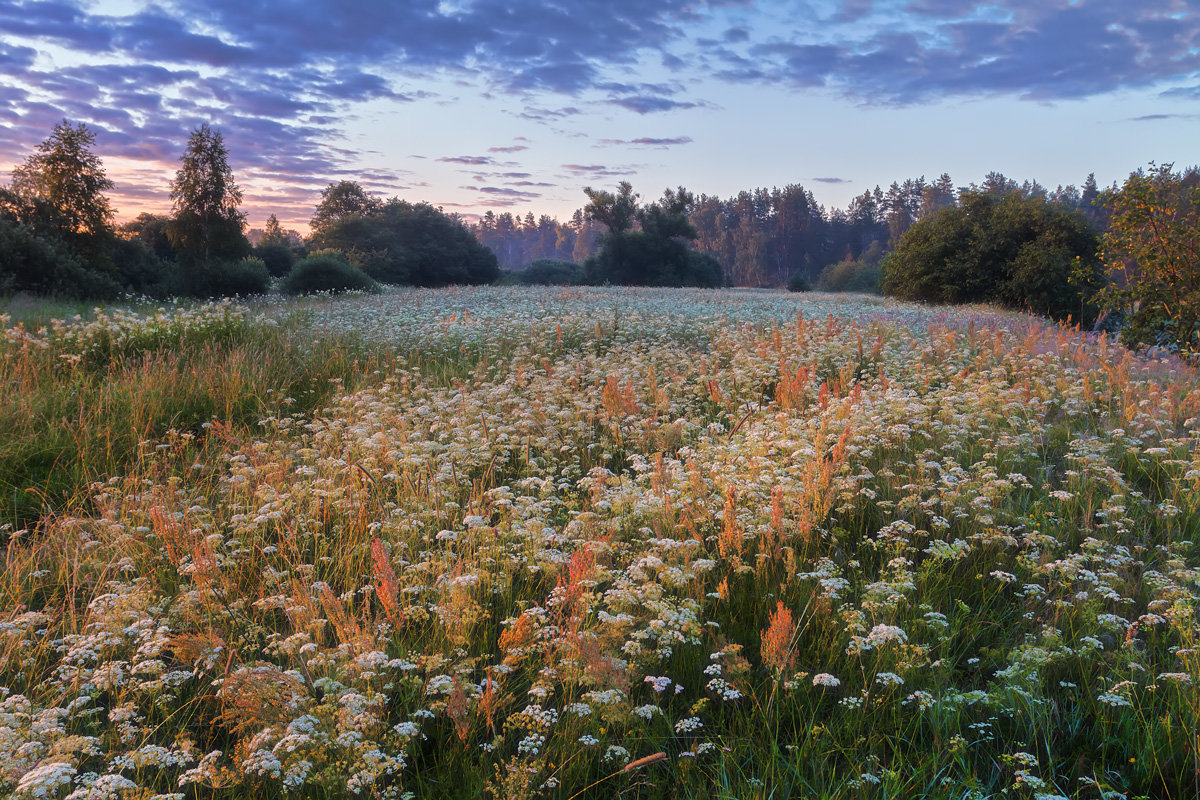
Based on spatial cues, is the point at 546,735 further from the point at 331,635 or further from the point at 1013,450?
the point at 1013,450

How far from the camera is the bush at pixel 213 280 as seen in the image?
3069cm

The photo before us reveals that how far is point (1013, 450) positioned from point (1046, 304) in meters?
28.0

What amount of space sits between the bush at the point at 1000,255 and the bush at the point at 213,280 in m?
33.6

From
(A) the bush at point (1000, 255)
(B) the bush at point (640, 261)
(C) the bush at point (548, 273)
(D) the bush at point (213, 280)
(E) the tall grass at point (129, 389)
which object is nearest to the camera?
(E) the tall grass at point (129, 389)

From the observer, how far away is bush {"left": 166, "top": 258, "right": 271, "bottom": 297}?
30688mm

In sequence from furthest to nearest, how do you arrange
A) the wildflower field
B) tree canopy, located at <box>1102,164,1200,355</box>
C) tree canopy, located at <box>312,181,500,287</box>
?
1. tree canopy, located at <box>312,181,500,287</box>
2. tree canopy, located at <box>1102,164,1200,355</box>
3. the wildflower field

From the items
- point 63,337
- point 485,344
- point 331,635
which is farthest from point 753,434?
point 63,337

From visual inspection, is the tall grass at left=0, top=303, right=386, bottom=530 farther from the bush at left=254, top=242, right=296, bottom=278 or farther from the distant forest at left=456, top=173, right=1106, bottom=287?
the distant forest at left=456, top=173, right=1106, bottom=287

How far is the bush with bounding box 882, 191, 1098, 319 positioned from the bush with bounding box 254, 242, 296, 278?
40313mm

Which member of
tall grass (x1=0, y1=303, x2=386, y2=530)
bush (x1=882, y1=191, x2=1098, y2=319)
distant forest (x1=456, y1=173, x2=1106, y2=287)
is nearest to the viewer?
tall grass (x1=0, y1=303, x2=386, y2=530)

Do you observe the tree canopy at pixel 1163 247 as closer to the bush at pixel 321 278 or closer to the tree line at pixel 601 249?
the tree line at pixel 601 249

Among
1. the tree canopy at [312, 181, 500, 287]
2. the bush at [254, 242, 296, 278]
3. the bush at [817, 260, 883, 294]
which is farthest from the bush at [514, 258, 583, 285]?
the bush at [817, 260, 883, 294]

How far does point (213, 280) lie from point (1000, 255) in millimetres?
38008

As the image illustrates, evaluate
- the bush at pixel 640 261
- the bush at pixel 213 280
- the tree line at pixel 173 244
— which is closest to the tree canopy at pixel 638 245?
the bush at pixel 640 261
